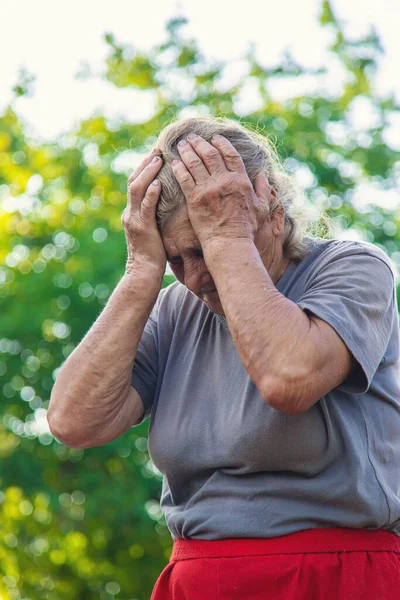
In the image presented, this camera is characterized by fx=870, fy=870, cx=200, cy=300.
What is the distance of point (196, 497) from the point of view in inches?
96.4

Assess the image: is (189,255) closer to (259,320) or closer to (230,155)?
(230,155)

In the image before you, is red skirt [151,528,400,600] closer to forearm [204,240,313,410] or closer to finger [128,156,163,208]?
forearm [204,240,313,410]

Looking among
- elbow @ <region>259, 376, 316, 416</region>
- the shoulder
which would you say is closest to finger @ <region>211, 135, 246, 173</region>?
the shoulder

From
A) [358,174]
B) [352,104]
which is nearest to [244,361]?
[358,174]

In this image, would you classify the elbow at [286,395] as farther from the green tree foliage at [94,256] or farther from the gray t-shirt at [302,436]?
the green tree foliage at [94,256]

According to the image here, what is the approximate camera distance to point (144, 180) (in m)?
2.54

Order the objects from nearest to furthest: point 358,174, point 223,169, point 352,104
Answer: point 223,169 → point 358,174 → point 352,104

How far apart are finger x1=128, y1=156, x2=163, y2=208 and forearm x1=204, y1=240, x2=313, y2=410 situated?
34cm

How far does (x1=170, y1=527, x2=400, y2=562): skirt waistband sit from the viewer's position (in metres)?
2.28

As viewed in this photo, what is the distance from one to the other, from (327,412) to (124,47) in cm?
1193

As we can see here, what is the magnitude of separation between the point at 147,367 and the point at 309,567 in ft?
2.72

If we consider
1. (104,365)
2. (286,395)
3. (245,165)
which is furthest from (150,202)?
(286,395)

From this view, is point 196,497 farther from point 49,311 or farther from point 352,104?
point 352,104

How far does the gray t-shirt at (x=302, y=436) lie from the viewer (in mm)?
2273
